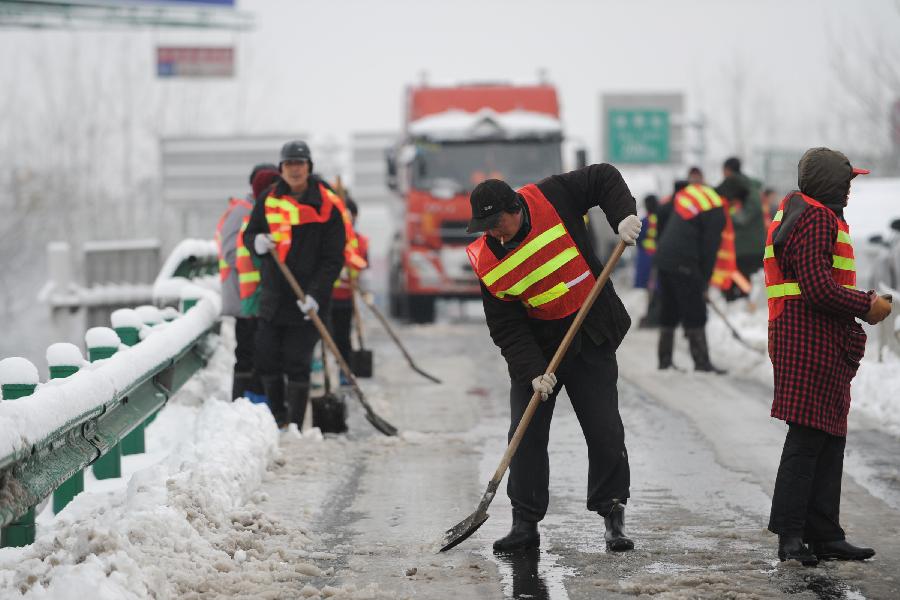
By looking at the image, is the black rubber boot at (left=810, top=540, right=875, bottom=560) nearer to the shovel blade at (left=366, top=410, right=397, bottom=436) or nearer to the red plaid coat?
the red plaid coat

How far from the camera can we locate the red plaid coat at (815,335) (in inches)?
237

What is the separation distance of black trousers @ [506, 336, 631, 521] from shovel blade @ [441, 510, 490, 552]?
206mm

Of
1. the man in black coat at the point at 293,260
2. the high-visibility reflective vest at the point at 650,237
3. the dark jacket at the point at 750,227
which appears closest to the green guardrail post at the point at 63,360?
the man in black coat at the point at 293,260

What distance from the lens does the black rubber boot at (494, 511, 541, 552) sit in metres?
6.43

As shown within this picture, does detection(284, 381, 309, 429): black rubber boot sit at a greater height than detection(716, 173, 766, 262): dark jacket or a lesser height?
lesser

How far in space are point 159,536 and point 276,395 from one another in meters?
4.08

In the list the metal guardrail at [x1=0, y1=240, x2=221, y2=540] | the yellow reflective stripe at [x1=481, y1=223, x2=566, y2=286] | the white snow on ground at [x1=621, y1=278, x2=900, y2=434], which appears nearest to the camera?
the metal guardrail at [x1=0, y1=240, x2=221, y2=540]

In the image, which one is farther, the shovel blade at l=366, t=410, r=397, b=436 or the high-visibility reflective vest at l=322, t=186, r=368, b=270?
the high-visibility reflective vest at l=322, t=186, r=368, b=270

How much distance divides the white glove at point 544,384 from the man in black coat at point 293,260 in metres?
3.43

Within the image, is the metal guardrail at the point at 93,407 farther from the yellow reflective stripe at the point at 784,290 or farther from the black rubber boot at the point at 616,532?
the yellow reflective stripe at the point at 784,290

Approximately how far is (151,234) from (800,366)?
4712 centimetres

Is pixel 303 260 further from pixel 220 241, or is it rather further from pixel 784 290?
pixel 784 290

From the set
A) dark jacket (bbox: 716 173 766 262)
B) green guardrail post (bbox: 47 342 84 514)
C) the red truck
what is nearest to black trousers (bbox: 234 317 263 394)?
green guardrail post (bbox: 47 342 84 514)

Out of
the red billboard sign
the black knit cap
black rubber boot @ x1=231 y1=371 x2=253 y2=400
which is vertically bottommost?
black rubber boot @ x1=231 y1=371 x2=253 y2=400
